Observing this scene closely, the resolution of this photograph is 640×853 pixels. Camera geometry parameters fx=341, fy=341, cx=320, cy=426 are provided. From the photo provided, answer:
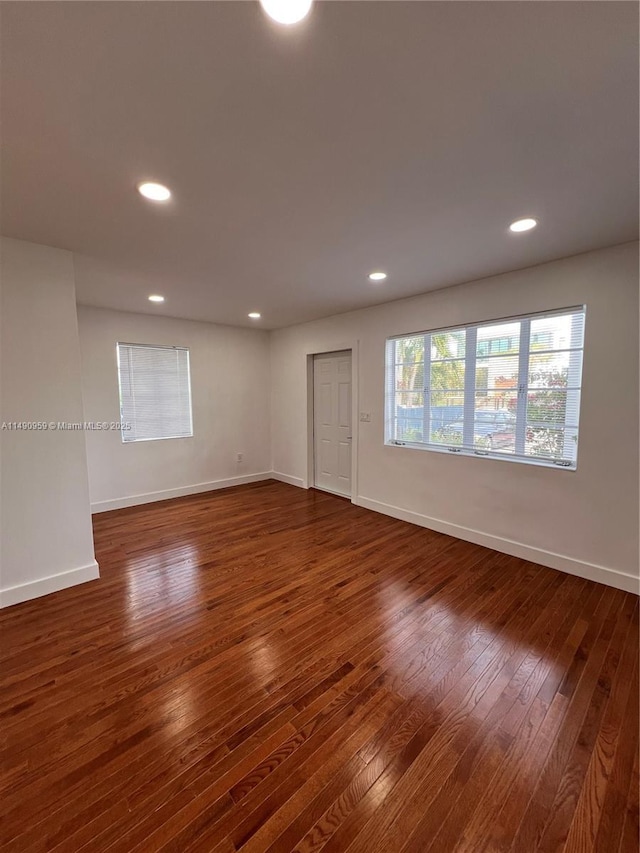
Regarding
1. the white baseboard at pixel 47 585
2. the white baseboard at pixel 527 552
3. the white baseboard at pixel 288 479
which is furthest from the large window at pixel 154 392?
the white baseboard at pixel 527 552

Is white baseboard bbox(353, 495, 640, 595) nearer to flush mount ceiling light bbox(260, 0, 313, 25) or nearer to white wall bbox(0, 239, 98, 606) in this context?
white wall bbox(0, 239, 98, 606)

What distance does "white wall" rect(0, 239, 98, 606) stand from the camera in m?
2.39

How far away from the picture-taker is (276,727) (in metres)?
1.55

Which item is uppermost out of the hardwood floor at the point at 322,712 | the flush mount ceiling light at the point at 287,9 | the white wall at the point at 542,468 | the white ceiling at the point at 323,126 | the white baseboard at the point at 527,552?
the white ceiling at the point at 323,126

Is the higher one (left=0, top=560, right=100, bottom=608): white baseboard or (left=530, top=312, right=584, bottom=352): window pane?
(left=530, top=312, right=584, bottom=352): window pane

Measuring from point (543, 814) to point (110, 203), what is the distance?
11.3ft

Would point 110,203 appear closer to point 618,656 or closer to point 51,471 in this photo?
point 51,471

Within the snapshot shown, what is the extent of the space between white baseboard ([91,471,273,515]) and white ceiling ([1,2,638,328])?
3.17m

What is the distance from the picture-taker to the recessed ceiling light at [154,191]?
179cm

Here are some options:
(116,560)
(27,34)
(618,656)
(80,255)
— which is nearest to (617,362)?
(618,656)

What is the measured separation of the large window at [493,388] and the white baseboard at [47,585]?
3.25 m

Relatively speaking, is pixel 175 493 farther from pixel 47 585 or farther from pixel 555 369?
pixel 555 369

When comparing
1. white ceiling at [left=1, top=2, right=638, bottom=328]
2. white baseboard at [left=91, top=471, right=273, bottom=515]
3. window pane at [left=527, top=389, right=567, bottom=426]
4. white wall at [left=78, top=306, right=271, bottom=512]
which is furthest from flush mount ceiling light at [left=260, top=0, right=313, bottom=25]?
white baseboard at [left=91, top=471, right=273, bottom=515]

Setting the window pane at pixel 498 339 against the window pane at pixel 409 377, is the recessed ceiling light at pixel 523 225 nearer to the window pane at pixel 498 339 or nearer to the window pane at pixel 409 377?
the window pane at pixel 498 339
